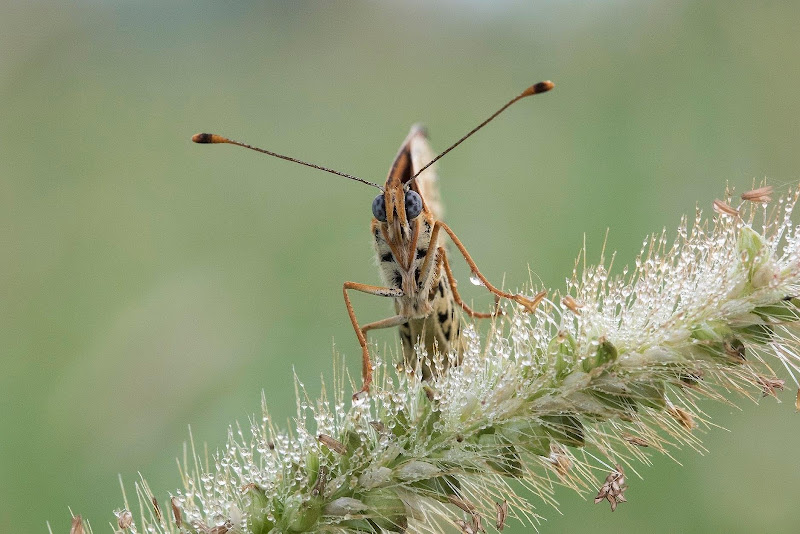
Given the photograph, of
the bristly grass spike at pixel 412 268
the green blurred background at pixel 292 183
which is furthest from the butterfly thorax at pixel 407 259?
the green blurred background at pixel 292 183

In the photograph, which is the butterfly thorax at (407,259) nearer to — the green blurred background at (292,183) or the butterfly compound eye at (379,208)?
the butterfly compound eye at (379,208)

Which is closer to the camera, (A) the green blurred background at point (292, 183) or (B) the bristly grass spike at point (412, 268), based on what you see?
(B) the bristly grass spike at point (412, 268)

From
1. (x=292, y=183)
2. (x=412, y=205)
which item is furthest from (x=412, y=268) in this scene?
(x=292, y=183)

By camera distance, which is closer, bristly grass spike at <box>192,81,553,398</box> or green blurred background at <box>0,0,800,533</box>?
bristly grass spike at <box>192,81,553,398</box>

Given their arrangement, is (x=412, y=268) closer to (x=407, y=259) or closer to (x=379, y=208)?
(x=407, y=259)

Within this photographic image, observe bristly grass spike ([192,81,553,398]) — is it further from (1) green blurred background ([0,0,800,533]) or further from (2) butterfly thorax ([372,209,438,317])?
(1) green blurred background ([0,0,800,533])

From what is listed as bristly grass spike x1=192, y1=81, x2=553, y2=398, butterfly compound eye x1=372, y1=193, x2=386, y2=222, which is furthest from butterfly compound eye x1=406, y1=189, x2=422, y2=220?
butterfly compound eye x1=372, y1=193, x2=386, y2=222
